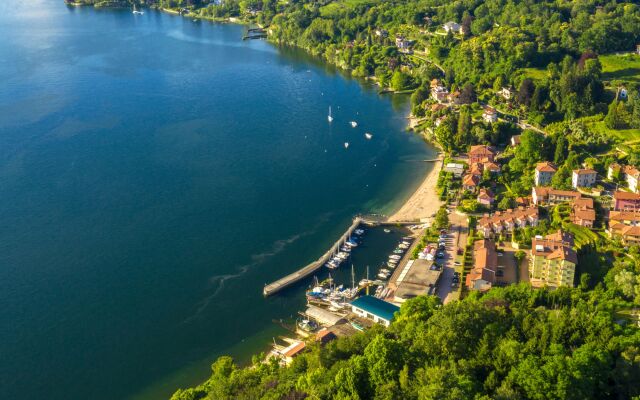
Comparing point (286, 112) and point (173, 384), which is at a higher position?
point (286, 112)

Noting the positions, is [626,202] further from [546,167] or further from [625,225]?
[546,167]

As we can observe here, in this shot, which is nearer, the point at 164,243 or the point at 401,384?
the point at 401,384

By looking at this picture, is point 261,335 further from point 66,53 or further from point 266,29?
point 266,29

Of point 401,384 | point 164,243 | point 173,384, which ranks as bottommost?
point 173,384

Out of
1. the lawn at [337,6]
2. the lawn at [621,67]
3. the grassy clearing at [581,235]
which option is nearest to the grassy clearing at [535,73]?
the lawn at [621,67]

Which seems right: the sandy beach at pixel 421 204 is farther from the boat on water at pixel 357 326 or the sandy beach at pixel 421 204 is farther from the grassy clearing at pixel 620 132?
the grassy clearing at pixel 620 132

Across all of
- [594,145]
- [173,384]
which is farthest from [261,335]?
[594,145]

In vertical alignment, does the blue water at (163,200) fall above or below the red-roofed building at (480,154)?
below
